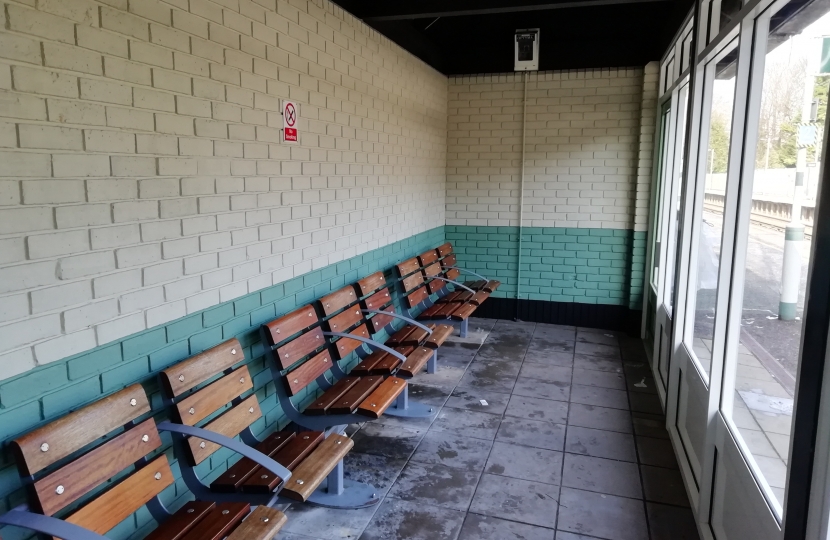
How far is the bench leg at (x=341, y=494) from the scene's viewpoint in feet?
10.1

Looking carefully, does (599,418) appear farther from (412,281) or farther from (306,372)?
(306,372)

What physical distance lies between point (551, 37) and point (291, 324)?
15.9 ft

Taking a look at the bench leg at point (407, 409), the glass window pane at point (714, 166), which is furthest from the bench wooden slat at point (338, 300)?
the glass window pane at point (714, 166)

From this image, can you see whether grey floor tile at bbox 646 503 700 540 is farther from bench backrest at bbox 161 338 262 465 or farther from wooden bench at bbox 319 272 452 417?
bench backrest at bbox 161 338 262 465

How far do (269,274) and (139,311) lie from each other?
104cm

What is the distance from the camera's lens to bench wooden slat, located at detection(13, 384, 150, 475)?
1.83 meters

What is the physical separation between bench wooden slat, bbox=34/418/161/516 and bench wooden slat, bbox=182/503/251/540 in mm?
348

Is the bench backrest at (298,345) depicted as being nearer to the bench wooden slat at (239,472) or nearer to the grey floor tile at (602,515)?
the bench wooden slat at (239,472)

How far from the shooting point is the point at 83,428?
2.04 m

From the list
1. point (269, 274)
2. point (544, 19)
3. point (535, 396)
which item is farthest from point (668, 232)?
point (269, 274)

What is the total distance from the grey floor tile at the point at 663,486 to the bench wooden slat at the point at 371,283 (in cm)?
228

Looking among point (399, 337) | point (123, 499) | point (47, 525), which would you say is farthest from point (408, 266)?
point (47, 525)

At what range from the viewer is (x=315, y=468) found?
2.59m

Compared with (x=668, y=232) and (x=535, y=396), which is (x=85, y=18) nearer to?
(x=535, y=396)
